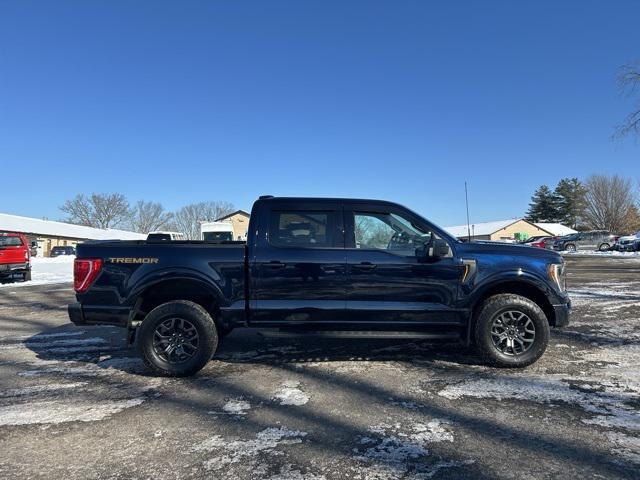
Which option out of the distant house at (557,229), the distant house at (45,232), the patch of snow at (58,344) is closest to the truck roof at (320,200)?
the patch of snow at (58,344)

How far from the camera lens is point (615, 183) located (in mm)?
67875

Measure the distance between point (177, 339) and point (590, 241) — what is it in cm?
4272

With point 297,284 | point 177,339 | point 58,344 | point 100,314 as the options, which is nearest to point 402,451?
point 297,284

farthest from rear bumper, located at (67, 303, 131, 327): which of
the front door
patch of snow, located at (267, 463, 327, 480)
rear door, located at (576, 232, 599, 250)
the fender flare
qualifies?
rear door, located at (576, 232, 599, 250)

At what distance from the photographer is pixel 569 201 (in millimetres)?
82812

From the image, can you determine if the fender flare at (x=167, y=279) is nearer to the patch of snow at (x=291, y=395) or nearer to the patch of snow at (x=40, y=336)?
the patch of snow at (x=291, y=395)

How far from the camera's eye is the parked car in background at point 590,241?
1526 inches

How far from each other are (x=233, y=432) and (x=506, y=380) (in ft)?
9.49

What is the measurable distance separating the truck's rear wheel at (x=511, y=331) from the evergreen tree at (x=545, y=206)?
89.9m

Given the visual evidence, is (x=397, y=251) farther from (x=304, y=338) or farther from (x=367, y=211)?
(x=304, y=338)

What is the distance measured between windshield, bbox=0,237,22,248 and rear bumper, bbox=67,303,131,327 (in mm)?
14635

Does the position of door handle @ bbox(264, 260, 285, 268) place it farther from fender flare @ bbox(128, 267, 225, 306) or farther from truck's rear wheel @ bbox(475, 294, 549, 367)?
truck's rear wheel @ bbox(475, 294, 549, 367)

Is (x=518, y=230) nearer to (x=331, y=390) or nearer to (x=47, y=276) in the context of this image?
(x=47, y=276)

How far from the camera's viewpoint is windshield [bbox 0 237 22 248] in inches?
647
